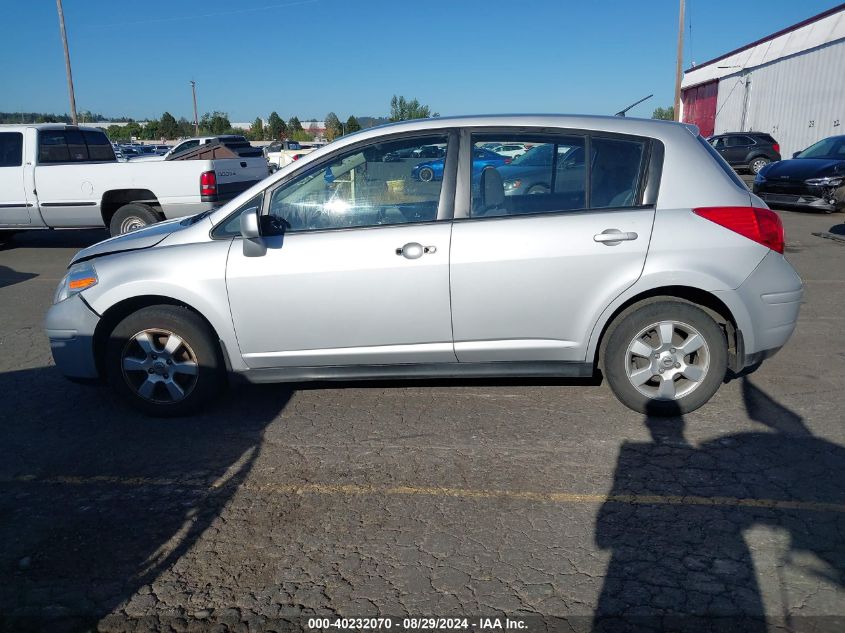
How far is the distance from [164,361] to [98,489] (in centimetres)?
104

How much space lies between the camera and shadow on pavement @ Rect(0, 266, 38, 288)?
953 cm

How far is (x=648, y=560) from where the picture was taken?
3.09m

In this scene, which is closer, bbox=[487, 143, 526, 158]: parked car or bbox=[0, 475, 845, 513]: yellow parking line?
bbox=[0, 475, 845, 513]: yellow parking line

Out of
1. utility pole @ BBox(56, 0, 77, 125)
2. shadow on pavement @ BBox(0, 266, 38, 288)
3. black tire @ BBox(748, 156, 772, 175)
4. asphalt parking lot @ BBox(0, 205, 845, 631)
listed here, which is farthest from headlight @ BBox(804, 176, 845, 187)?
utility pole @ BBox(56, 0, 77, 125)

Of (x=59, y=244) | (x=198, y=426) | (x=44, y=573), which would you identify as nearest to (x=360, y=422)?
(x=198, y=426)

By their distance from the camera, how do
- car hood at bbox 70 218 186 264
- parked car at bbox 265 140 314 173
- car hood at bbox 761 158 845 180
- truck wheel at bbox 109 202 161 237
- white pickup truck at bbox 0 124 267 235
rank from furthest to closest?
parked car at bbox 265 140 314 173, car hood at bbox 761 158 845 180, truck wheel at bbox 109 202 161 237, white pickup truck at bbox 0 124 267 235, car hood at bbox 70 218 186 264

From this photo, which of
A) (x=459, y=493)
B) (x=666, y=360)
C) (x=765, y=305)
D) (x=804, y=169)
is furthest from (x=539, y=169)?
(x=804, y=169)

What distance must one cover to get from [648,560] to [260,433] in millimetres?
2471

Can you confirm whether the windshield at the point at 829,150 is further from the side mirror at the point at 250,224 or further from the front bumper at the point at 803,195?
the side mirror at the point at 250,224

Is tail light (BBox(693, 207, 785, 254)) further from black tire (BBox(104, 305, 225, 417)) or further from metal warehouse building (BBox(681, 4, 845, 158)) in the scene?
metal warehouse building (BBox(681, 4, 845, 158))

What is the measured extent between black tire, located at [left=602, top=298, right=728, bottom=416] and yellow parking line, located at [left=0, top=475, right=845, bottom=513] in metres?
0.99

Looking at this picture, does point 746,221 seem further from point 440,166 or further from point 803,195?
point 803,195

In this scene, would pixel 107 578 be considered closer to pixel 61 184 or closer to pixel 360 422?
pixel 360 422

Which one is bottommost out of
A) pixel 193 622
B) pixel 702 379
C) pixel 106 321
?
pixel 193 622
